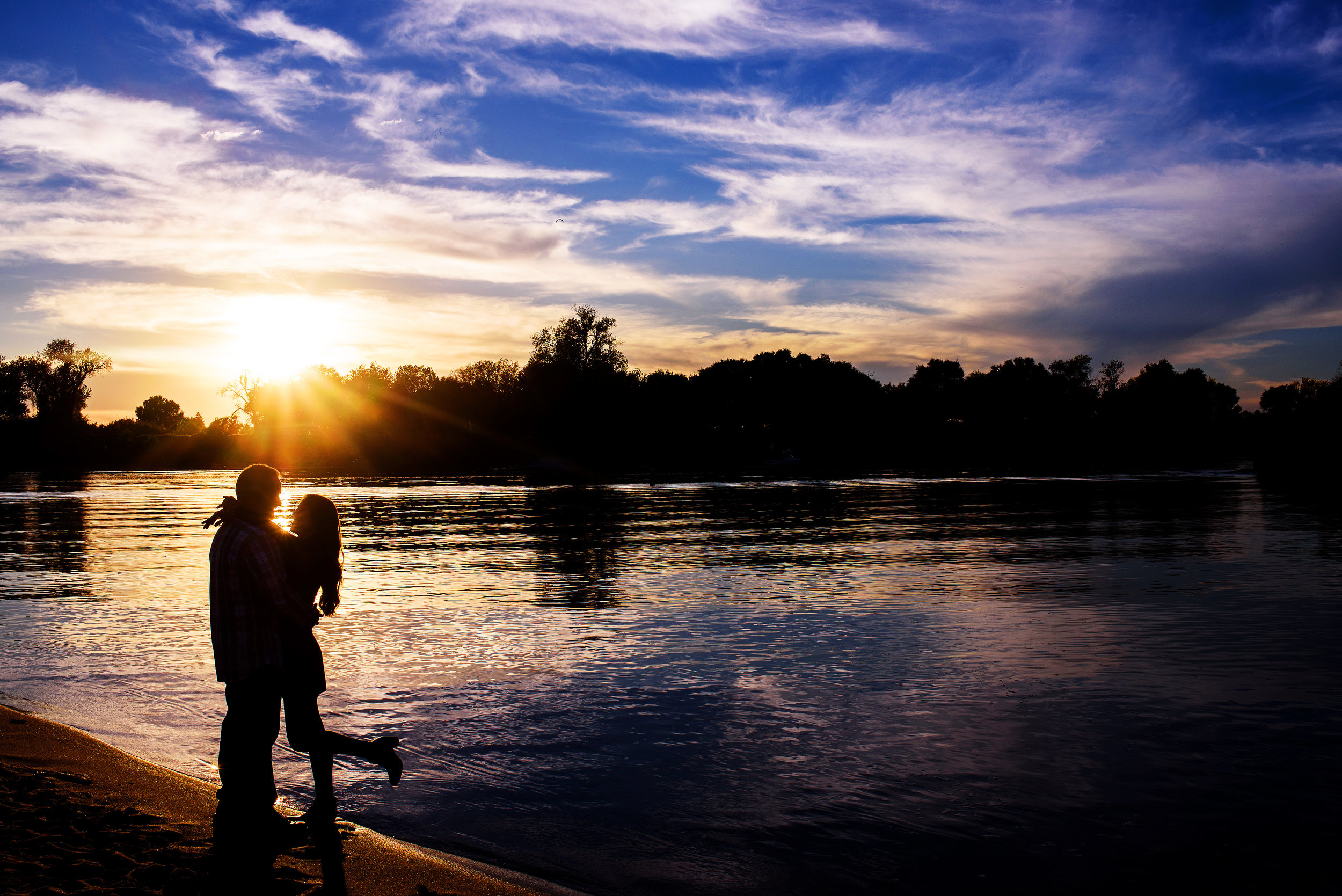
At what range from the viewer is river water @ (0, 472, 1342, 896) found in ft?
17.8

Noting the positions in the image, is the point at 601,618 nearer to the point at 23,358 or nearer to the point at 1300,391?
the point at 23,358

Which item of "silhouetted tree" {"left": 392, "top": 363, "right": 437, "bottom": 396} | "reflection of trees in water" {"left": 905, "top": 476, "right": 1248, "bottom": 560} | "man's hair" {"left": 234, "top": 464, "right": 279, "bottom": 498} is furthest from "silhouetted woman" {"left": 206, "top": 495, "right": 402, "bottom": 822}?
"silhouetted tree" {"left": 392, "top": 363, "right": 437, "bottom": 396}

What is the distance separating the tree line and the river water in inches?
3237

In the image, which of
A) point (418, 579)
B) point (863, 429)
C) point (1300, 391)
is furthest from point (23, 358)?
point (1300, 391)

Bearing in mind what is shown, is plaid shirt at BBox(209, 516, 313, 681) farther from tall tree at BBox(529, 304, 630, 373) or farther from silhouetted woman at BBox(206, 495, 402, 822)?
tall tree at BBox(529, 304, 630, 373)

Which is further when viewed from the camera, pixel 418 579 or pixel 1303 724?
pixel 418 579

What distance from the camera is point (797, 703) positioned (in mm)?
8422

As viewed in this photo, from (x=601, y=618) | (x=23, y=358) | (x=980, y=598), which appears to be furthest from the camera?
(x=23, y=358)

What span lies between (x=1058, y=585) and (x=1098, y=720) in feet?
26.8

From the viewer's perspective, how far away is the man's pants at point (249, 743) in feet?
17.9

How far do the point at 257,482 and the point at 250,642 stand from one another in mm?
1015

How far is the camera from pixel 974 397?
171500mm

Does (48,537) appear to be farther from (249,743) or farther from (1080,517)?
(1080,517)

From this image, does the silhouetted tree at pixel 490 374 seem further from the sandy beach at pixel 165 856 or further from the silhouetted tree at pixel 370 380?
the sandy beach at pixel 165 856
